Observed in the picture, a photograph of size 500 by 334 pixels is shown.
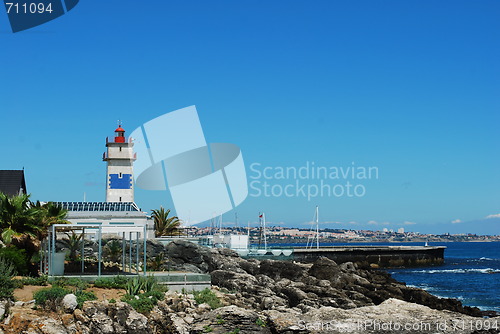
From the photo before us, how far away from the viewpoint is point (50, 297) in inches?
938

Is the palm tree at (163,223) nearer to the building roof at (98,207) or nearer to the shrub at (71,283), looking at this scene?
the building roof at (98,207)

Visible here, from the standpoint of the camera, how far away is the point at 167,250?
41.5 metres

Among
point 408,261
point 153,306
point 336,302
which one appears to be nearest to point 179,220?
point 336,302

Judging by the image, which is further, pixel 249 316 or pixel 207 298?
pixel 207 298

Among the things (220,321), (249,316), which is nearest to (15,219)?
(220,321)

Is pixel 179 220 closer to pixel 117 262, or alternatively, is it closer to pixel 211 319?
pixel 117 262

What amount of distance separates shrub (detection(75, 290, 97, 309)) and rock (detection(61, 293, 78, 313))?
24 cm

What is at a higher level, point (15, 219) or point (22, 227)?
point (15, 219)

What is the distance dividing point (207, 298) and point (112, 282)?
13.0 feet

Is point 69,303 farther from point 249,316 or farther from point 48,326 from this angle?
point 249,316

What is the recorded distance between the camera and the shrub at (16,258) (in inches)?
1086

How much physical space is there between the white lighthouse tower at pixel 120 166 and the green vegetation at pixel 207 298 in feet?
101

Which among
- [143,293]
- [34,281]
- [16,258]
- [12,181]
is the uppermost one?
[12,181]

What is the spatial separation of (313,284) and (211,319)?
13.7 m
